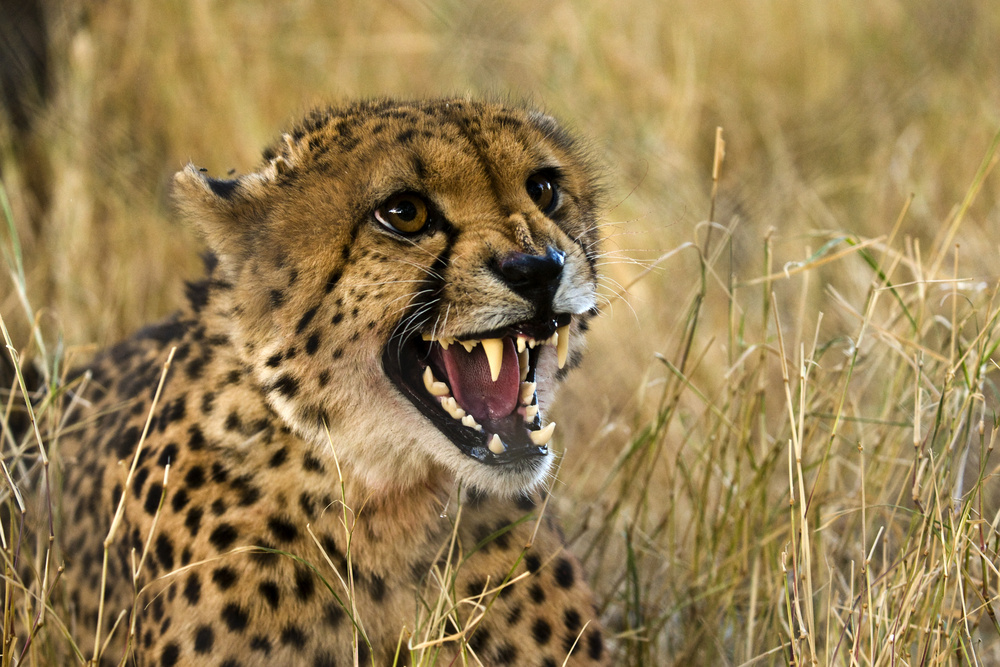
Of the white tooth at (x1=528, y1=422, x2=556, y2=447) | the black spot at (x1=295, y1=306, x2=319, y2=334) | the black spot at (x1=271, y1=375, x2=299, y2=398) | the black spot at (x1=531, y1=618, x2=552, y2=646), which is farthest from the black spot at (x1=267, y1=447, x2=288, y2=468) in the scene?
the black spot at (x1=531, y1=618, x2=552, y2=646)

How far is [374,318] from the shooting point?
1817mm

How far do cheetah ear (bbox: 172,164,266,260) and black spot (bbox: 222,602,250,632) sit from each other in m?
0.63

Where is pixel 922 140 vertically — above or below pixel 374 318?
above

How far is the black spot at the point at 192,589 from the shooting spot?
74.4 inches

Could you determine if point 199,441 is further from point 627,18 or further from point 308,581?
point 627,18

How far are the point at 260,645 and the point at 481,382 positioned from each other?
596 mm

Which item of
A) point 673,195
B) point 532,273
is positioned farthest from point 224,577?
point 673,195

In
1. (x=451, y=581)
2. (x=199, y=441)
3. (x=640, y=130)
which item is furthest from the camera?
(x=640, y=130)

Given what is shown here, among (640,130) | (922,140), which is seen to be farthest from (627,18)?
(922,140)

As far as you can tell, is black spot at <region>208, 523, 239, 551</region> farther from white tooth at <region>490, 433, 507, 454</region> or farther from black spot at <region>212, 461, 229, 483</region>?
white tooth at <region>490, 433, 507, 454</region>

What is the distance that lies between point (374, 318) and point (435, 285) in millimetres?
118

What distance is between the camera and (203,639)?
186 centimetres

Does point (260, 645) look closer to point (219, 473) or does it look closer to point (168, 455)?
point (219, 473)

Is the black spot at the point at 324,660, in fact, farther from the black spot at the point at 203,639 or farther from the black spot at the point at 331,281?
the black spot at the point at 331,281
